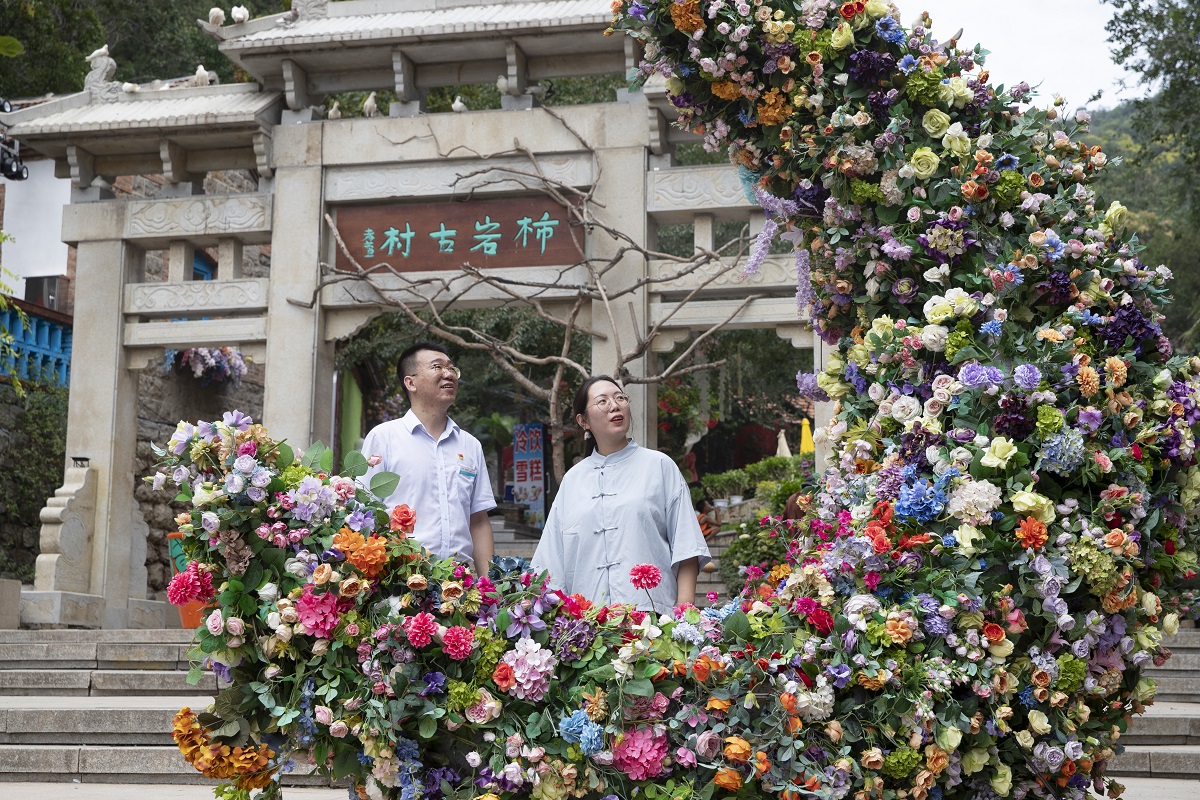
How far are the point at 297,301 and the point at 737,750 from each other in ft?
23.4

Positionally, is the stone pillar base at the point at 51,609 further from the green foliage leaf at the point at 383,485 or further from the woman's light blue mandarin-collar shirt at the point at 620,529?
the green foliage leaf at the point at 383,485

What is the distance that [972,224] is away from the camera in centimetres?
331

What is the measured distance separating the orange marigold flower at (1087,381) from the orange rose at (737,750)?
122 centimetres

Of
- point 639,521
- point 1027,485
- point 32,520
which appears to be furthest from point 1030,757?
point 32,520

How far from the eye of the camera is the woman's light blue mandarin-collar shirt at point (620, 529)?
3.42 m

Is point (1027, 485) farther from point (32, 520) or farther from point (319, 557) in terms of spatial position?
point (32, 520)

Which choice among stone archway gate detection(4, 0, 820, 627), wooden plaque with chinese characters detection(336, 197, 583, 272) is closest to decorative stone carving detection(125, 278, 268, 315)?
stone archway gate detection(4, 0, 820, 627)

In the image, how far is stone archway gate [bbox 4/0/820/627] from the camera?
29.0ft

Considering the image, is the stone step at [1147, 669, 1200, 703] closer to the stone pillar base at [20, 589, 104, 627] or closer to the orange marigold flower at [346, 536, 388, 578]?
the orange marigold flower at [346, 536, 388, 578]

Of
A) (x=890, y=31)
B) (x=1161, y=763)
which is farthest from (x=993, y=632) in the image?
(x=1161, y=763)

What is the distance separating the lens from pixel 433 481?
3805 millimetres

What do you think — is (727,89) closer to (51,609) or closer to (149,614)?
(51,609)

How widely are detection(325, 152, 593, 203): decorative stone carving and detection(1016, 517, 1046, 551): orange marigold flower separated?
6377 millimetres

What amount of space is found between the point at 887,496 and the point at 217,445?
166cm
